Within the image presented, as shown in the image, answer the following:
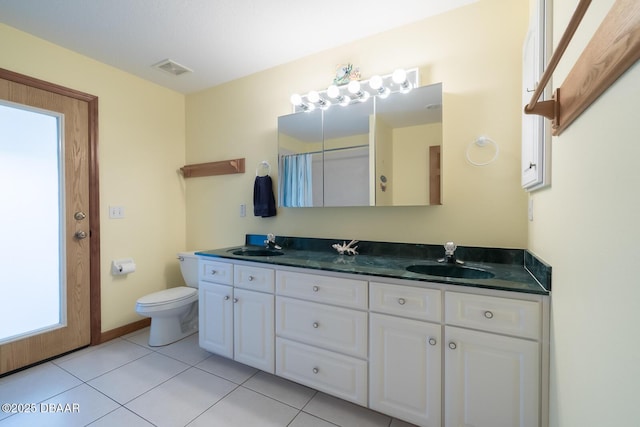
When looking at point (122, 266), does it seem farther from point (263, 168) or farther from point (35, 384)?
point (263, 168)

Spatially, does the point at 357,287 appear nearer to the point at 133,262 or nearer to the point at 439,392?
the point at 439,392

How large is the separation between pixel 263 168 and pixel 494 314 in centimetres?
207

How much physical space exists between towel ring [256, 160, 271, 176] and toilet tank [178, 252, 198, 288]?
3.41ft

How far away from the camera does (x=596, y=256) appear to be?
675 millimetres

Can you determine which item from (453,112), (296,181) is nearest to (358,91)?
(453,112)

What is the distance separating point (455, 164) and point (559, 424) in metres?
1.34

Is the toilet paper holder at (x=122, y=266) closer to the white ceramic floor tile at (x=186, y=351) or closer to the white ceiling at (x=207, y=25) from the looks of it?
the white ceramic floor tile at (x=186, y=351)

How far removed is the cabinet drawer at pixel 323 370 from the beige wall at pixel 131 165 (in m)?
1.77

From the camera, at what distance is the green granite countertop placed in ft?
3.93

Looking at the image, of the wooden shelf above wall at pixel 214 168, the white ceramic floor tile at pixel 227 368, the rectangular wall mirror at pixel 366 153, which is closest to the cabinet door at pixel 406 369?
the rectangular wall mirror at pixel 366 153

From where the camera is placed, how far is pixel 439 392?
4.19 ft

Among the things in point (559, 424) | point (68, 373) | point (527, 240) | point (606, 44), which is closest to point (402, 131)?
point (527, 240)

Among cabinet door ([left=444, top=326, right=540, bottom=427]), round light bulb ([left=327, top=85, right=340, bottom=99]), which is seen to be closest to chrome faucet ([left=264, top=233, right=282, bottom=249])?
round light bulb ([left=327, top=85, right=340, bottom=99])

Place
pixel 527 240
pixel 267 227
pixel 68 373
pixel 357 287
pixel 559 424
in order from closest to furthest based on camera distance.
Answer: pixel 559 424, pixel 357 287, pixel 527 240, pixel 68 373, pixel 267 227
